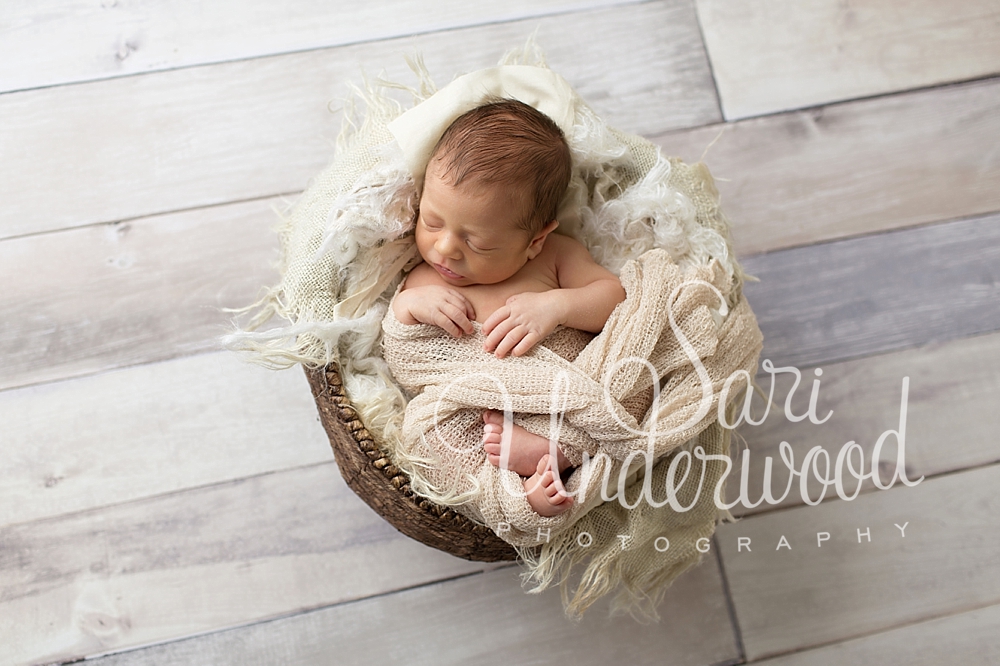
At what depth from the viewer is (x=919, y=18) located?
1.49 m

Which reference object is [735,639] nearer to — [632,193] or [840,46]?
[632,193]

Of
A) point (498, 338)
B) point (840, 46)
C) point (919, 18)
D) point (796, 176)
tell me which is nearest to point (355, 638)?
point (498, 338)

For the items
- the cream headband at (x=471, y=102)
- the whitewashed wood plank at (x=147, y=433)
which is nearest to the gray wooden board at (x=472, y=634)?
the whitewashed wood plank at (x=147, y=433)

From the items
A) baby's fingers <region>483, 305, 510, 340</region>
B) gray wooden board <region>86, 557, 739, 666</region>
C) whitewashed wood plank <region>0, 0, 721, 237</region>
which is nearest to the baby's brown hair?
baby's fingers <region>483, 305, 510, 340</region>

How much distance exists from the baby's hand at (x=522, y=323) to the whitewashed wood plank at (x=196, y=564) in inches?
17.5

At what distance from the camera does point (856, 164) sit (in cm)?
143

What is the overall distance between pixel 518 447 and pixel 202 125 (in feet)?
2.75

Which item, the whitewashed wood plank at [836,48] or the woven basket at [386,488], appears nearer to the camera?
the woven basket at [386,488]

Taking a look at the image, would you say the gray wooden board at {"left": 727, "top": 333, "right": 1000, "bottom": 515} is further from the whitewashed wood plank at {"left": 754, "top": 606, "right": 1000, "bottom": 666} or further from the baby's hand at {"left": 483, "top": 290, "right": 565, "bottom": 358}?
the baby's hand at {"left": 483, "top": 290, "right": 565, "bottom": 358}

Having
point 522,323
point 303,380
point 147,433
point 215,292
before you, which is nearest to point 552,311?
point 522,323

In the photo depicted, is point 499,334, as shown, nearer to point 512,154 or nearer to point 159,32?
point 512,154

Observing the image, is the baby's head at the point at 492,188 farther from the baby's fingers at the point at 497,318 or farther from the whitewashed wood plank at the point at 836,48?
the whitewashed wood plank at the point at 836,48

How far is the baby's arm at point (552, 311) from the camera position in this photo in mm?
998

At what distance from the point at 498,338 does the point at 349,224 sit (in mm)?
256
